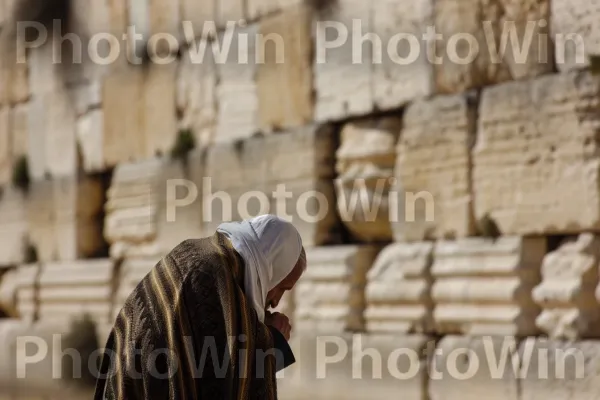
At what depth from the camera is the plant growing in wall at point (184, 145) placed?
7.75 metres

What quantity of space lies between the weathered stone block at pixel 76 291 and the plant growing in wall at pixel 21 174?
79cm

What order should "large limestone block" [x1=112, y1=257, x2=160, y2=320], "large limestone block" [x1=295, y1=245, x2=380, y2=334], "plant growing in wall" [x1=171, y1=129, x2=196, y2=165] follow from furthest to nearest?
1. "large limestone block" [x1=112, y1=257, x2=160, y2=320]
2. "plant growing in wall" [x1=171, y1=129, x2=196, y2=165]
3. "large limestone block" [x1=295, y1=245, x2=380, y2=334]

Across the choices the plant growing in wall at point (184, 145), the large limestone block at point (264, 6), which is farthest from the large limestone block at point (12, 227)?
the large limestone block at point (264, 6)

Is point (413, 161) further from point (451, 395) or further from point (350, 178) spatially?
point (451, 395)

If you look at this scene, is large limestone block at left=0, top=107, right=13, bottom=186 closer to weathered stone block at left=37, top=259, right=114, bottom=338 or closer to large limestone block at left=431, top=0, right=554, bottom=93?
weathered stone block at left=37, top=259, right=114, bottom=338

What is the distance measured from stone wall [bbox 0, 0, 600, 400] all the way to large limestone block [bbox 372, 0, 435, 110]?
0.04ft

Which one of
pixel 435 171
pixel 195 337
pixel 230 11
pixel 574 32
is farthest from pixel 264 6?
pixel 195 337

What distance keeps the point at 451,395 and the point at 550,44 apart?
1757mm

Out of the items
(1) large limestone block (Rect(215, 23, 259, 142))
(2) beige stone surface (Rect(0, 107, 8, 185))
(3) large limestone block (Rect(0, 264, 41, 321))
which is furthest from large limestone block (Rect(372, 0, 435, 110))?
(2) beige stone surface (Rect(0, 107, 8, 185))

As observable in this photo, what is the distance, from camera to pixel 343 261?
6.36m

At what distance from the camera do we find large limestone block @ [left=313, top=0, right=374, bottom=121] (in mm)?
6340

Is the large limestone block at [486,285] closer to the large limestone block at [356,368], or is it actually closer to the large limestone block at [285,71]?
the large limestone block at [356,368]

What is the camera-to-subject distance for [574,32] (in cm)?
527

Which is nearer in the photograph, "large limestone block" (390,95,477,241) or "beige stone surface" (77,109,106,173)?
"large limestone block" (390,95,477,241)
